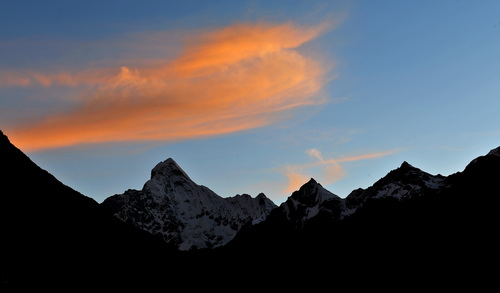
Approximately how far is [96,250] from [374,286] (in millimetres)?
118947

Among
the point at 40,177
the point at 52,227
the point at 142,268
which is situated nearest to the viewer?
the point at 52,227

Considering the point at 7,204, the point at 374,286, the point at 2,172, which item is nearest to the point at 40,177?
the point at 2,172

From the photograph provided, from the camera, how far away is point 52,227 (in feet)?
282

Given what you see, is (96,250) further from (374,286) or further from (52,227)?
(374,286)

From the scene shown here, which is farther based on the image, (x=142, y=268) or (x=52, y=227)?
(x=142, y=268)

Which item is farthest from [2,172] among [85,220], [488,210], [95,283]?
[488,210]

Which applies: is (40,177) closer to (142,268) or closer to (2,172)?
(2,172)

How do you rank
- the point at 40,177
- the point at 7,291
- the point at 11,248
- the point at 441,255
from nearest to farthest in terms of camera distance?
1. the point at 7,291
2. the point at 11,248
3. the point at 40,177
4. the point at 441,255

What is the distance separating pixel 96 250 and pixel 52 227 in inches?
311

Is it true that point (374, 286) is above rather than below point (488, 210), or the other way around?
below

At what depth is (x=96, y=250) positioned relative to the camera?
297 feet

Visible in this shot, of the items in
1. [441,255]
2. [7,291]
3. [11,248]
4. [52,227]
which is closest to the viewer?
[7,291]

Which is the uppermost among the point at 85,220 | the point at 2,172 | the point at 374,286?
the point at 2,172

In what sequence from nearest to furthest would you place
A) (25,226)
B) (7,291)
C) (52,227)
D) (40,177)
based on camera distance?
(7,291) → (25,226) → (52,227) → (40,177)
